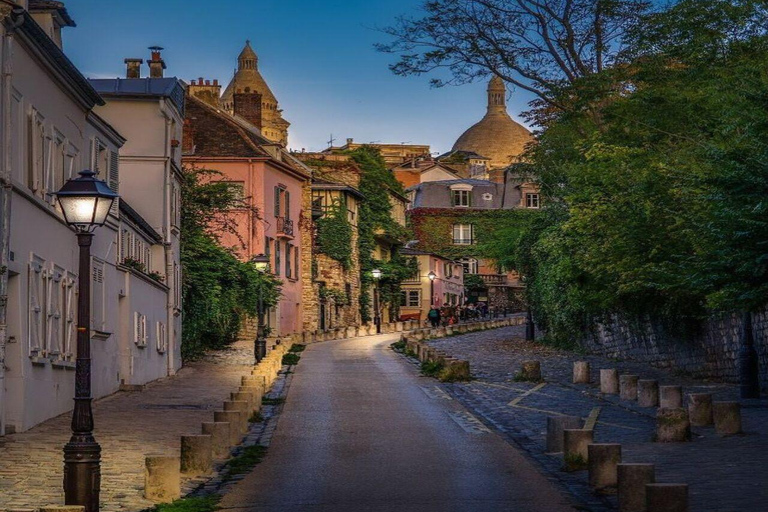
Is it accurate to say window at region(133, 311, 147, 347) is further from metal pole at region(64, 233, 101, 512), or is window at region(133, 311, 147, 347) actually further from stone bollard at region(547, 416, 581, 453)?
metal pole at region(64, 233, 101, 512)

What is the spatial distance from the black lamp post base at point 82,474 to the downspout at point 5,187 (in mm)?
7784

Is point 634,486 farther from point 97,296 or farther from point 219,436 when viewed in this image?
point 97,296

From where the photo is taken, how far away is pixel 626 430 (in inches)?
831

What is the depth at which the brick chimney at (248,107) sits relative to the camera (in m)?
74.2

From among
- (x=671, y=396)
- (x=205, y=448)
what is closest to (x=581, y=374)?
(x=671, y=396)

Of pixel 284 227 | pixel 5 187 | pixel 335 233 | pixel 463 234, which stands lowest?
pixel 5 187

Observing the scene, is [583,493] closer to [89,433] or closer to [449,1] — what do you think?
[89,433]

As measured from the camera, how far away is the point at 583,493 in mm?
13914

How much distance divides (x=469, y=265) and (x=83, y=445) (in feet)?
355

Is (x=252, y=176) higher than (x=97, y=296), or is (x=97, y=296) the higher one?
(x=252, y=176)

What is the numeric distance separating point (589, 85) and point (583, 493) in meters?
25.7

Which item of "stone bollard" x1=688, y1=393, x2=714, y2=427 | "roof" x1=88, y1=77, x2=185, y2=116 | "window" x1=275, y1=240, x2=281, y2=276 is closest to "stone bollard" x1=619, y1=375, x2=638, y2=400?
"stone bollard" x1=688, y1=393, x2=714, y2=427

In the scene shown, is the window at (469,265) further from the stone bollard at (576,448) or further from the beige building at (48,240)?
the stone bollard at (576,448)

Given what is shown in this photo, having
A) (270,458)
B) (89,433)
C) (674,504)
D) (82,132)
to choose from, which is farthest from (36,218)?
(674,504)
